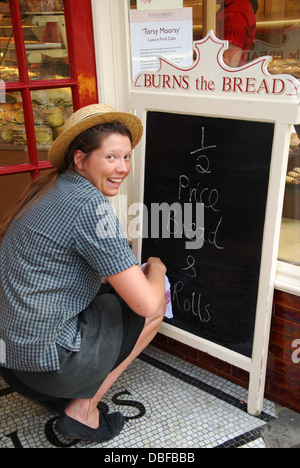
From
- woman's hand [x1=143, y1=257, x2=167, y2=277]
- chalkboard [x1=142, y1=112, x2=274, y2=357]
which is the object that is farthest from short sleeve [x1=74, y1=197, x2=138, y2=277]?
chalkboard [x1=142, y1=112, x2=274, y2=357]

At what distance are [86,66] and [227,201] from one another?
3.86 feet

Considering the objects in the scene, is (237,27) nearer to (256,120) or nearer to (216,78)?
(216,78)

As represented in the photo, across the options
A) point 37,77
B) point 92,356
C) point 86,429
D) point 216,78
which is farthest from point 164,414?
point 37,77

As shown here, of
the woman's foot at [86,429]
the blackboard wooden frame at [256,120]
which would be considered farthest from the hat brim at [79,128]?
the woman's foot at [86,429]

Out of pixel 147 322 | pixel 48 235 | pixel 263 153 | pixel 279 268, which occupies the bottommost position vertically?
pixel 147 322

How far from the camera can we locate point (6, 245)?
6.51 feet

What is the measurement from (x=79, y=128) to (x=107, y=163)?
0.58 ft

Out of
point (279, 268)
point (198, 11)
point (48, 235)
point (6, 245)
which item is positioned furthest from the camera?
point (198, 11)

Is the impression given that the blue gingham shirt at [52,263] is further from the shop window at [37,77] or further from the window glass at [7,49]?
the window glass at [7,49]

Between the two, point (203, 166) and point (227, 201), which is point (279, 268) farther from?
point (203, 166)

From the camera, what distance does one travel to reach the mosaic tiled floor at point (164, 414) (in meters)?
2.16

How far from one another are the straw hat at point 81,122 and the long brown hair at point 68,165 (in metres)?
0.02

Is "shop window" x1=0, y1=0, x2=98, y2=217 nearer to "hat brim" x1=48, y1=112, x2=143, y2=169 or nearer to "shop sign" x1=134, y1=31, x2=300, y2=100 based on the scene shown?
"shop sign" x1=134, y1=31, x2=300, y2=100

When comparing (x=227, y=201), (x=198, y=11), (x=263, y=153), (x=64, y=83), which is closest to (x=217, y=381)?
(x=227, y=201)
